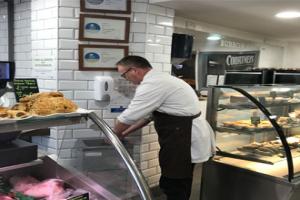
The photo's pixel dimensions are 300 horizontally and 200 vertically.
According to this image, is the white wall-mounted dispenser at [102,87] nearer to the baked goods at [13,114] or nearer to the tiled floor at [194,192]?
the tiled floor at [194,192]

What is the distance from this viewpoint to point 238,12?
12.8 feet

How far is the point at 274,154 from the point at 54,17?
2.65 m

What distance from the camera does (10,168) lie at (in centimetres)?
172

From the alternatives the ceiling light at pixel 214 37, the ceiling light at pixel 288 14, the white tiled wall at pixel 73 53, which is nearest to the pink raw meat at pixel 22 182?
the white tiled wall at pixel 73 53

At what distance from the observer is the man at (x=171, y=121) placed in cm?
271

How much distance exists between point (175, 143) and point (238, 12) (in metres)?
2.00

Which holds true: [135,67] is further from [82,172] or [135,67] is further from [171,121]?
[82,172]

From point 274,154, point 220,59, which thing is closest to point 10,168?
point 274,154

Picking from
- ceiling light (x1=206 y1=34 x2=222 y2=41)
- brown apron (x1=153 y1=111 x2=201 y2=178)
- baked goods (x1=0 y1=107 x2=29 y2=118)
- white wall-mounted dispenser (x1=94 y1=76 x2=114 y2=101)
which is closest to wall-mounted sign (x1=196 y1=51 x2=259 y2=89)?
ceiling light (x1=206 y1=34 x2=222 y2=41)

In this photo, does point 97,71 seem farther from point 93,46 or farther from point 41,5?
point 41,5

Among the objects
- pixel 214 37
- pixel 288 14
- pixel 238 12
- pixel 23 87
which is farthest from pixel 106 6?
pixel 214 37

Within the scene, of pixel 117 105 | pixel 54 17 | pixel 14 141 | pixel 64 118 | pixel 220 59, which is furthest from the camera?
pixel 220 59

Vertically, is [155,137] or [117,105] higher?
[117,105]

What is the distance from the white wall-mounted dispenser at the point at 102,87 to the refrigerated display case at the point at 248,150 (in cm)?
103
